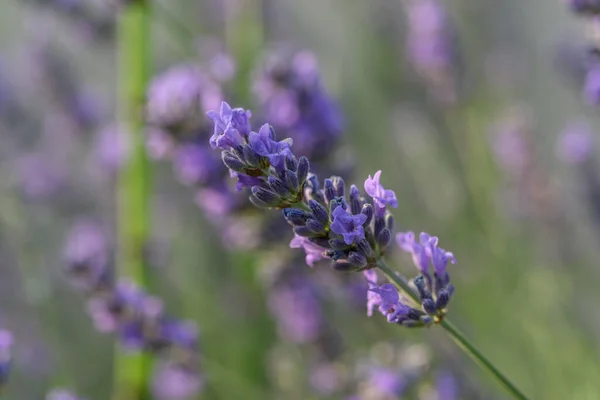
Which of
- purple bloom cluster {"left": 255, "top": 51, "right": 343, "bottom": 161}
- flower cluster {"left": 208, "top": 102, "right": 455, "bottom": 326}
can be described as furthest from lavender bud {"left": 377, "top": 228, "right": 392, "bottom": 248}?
purple bloom cluster {"left": 255, "top": 51, "right": 343, "bottom": 161}

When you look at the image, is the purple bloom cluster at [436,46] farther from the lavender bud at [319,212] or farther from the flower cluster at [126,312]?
the lavender bud at [319,212]

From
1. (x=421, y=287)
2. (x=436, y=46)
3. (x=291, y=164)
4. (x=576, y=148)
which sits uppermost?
(x=436, y=46)

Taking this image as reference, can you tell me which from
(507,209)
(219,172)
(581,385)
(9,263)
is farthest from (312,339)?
(9,263)

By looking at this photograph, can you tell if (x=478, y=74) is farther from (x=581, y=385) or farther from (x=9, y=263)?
(x=9, y=263)

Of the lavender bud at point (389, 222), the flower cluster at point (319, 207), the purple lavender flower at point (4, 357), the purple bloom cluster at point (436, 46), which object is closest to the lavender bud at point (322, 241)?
the flower cluster at point (319, 207)

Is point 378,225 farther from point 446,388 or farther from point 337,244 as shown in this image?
point 446,388

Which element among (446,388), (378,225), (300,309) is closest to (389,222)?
(378,225)

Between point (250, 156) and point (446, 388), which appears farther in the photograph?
point (446, 388)

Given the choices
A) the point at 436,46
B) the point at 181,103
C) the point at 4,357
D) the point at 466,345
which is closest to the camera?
the point at 466,345
